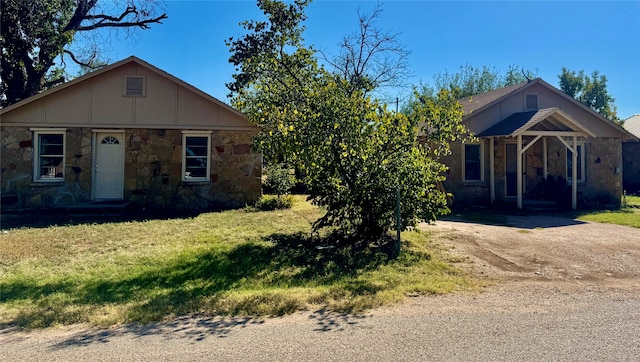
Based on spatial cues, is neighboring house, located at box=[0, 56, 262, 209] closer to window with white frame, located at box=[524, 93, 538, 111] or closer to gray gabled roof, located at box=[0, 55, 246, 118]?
gray gabled roof, located at box=[0, 55, 246, 118]

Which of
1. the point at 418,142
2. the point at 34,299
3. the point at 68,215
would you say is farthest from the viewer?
the point at 68,215

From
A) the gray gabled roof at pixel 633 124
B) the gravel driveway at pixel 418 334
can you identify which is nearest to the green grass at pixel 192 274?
the gravel driveway at pixel 418 334

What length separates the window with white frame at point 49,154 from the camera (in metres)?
12.9

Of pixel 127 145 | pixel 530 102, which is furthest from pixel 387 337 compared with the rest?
pixel 530 102

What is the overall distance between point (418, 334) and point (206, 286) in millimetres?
3218

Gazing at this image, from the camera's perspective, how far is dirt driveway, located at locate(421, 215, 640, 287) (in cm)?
659

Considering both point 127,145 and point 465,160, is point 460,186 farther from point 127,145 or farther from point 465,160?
point 127,145

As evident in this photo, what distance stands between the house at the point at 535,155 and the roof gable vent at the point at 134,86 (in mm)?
10897

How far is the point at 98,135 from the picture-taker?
1324 cm

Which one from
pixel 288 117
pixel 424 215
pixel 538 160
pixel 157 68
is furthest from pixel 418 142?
pixel 538 160

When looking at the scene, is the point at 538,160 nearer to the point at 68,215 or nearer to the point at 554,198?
the point at 554,198

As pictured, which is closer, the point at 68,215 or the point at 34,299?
the point at 34,299

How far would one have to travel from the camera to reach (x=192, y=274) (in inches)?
261

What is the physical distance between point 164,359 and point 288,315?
1.51m
